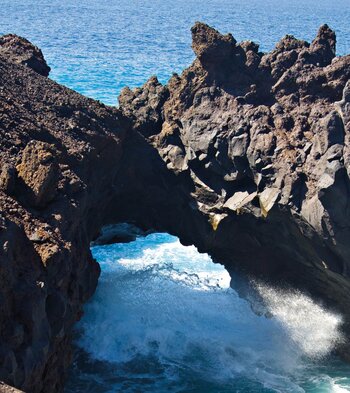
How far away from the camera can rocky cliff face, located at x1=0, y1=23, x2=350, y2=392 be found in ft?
54.3

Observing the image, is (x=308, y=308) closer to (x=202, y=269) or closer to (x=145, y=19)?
(x=202, y=269)

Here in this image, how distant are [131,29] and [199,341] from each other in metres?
59.6

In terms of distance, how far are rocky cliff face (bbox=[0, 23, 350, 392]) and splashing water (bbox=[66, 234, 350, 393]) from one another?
1093mm

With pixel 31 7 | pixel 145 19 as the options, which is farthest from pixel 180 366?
pixel 31 7

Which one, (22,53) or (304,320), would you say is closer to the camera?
(304,320)

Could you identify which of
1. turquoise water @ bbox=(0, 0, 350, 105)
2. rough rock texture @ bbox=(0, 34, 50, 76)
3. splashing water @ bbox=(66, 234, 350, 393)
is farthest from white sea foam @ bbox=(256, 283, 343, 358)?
turquoise water @ bbox=(0, 0, 350, 105)

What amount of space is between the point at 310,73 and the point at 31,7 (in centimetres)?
7889

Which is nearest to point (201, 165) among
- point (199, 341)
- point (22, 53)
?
point (199, 341)

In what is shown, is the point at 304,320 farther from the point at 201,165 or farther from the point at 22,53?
the point at 22,53

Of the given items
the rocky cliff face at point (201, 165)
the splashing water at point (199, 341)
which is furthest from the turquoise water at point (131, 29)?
the rocky cliff face at point (201, 165)

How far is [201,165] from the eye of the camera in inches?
897

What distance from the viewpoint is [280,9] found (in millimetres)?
115625

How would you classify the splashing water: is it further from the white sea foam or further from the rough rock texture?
the rough rock texture

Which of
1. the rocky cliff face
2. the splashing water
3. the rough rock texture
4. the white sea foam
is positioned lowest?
Answer: the splashing water
